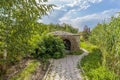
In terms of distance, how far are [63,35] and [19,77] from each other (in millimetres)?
16455

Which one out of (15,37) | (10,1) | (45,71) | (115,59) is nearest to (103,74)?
(115,59)

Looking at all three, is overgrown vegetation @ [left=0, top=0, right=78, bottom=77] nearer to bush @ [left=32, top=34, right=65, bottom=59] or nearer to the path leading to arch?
the path leading to arch

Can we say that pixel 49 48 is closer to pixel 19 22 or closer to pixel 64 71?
pixel 64 71

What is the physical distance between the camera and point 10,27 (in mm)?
11969

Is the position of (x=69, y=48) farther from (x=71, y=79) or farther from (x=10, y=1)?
(x=10, y=1)

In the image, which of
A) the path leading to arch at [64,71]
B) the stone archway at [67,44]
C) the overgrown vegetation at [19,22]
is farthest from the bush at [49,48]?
the overgrown vegetation at [19,22]

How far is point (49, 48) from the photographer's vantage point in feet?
94.1

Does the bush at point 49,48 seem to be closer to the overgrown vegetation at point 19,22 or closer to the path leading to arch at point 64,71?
the path leading to arch at point 64,71

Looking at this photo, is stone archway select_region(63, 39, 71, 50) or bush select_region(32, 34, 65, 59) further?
stone archway select_region(63, 39, 71, 50)

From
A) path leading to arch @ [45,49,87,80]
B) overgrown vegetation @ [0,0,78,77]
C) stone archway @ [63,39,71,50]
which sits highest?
overgrown vegetation @ [0,0,78,77]

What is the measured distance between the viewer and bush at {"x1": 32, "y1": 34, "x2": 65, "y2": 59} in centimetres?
2781

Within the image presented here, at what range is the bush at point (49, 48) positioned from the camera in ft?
91.2

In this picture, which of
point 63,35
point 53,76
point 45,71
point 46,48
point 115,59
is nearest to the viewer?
point 115,59

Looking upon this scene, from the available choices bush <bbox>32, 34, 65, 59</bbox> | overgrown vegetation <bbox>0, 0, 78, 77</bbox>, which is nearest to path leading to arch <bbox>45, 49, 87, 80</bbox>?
bush <bbox>32, 34, 65, 59</bbox>
